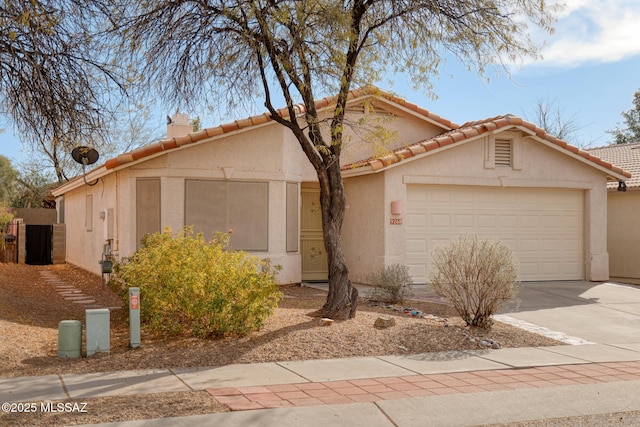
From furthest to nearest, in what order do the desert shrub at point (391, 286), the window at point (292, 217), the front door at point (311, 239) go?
the front door at point (311, 239) → the window at point (292, 217) → the desert shrub at point (391, 286)

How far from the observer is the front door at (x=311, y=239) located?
1719 centimetres

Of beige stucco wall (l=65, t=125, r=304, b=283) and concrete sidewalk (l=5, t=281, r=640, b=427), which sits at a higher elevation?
beige stucco wall (l=65, t=125, r=304, b=283)

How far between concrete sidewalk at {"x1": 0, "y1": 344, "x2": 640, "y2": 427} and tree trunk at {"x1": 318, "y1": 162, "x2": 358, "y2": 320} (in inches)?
74.3

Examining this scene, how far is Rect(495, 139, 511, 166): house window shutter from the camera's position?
53.9ft

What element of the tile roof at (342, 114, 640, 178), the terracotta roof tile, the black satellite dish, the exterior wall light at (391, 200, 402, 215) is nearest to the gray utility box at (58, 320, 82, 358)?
the black satellite dish

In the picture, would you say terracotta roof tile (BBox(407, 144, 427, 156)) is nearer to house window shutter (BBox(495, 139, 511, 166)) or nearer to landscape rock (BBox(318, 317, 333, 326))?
house window shutter (BBox(495, 139, 511, 166))

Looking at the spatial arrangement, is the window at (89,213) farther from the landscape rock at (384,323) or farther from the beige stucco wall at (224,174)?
the landscape rock at (384,323)

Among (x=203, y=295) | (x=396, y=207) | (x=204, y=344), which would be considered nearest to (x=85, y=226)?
(x=396, y=207)

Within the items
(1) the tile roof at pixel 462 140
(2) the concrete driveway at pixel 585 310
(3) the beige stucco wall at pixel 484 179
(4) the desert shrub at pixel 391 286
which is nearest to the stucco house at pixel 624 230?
(3) the beige stucco wall at pixel 484 179

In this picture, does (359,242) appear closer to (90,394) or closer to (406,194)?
(406,194)

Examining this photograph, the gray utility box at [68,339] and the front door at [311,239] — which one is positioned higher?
the front door at [311,239]

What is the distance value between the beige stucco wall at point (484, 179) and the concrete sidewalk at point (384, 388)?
687 centimetres

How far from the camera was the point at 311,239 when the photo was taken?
56.7ft

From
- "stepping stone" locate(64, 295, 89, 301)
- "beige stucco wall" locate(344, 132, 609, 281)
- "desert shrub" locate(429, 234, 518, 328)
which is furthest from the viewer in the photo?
"beige stucco wall" locate(344, 132, 609, 281)
